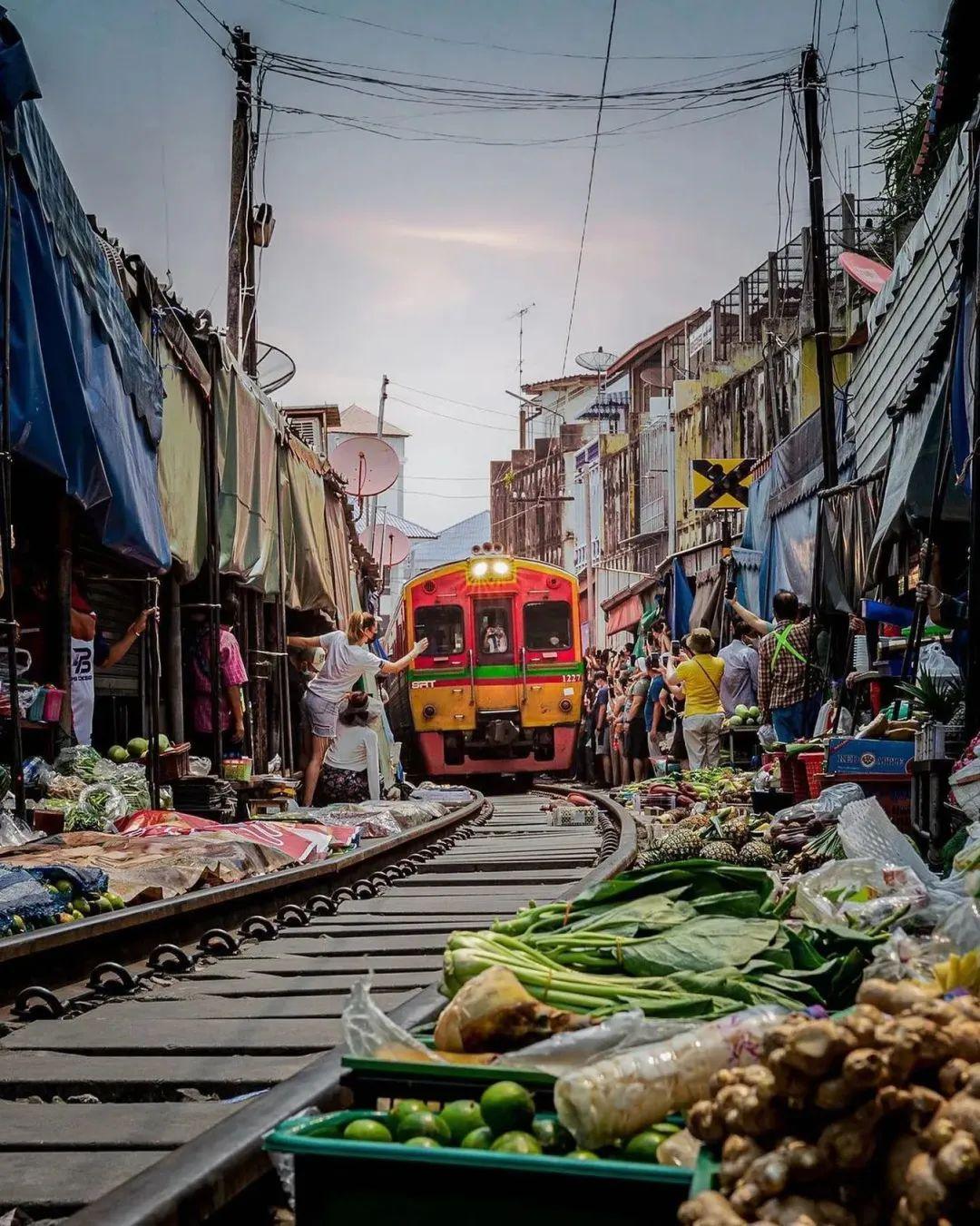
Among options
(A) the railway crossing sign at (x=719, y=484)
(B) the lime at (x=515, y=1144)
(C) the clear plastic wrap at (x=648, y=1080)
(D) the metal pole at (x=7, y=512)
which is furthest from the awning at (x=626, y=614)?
(B) the lime at (x=515, y=1144)

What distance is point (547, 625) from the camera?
21.3 metres

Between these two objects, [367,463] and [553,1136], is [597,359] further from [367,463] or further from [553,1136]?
[553,1136]

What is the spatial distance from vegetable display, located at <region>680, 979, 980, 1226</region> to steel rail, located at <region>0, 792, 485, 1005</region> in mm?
3417

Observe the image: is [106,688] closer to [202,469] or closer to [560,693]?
[202,469]

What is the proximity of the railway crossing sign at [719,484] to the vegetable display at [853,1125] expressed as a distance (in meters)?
14.9

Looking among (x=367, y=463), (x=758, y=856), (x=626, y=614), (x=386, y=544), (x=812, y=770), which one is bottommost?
(x=758, y=856)

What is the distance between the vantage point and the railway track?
7.97 ft

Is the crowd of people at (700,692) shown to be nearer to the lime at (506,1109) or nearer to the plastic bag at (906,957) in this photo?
the plastic bag at (906,957)

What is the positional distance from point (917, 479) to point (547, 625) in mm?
13218

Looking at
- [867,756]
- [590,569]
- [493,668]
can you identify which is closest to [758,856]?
[867,756]

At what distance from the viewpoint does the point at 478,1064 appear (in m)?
2.31

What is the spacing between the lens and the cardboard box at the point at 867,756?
7.19m

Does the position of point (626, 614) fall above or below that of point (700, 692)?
above

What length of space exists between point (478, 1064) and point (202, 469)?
30.9 feet
